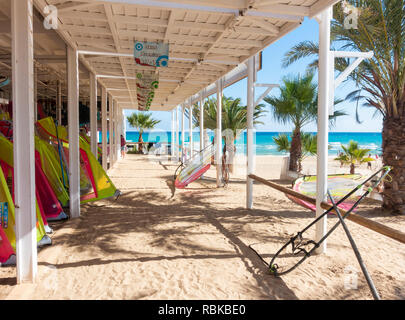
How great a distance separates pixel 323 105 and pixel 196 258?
2272mm

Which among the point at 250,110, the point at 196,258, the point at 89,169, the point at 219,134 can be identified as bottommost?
the point at 196,258

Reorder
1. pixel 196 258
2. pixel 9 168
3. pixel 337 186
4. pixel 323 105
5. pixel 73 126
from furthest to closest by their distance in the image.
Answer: pixel 337 186
pixel 73 126
pixel 9 168
pixel 323 105
pixel 196 258

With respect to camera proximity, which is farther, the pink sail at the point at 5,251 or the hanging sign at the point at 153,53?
the hanging sign at the point at 153,53

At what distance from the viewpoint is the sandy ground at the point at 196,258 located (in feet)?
9.63

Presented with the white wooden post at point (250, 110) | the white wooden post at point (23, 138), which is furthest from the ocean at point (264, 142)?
the white wooden post at point (23, 138)

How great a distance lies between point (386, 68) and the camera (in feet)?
19.8

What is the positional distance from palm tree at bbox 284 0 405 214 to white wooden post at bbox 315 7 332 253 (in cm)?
202

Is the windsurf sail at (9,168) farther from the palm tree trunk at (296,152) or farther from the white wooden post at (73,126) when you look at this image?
the palm tree trunk at (296,152)

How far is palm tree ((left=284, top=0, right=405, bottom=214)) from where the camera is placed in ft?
18.1

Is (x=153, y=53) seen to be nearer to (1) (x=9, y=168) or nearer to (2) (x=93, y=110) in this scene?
(2) (x=93, y=110)

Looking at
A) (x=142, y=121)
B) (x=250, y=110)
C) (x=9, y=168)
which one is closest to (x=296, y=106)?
(x=250, y=110)

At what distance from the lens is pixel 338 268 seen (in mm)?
3488

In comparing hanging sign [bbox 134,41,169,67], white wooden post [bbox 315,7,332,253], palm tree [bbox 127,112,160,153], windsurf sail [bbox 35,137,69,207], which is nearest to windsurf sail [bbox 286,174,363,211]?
white wooden post [bbox 315,7,332,253]

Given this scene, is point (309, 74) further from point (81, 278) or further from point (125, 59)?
point (81, 278)
